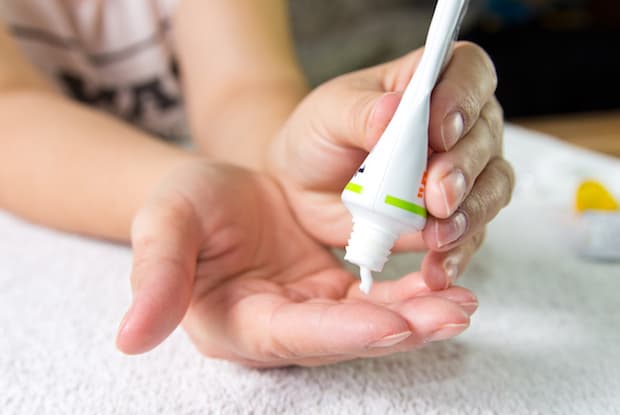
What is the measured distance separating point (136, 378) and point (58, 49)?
532 millimetres

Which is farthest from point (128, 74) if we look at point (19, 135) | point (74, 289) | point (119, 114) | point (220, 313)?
point (220, 313)

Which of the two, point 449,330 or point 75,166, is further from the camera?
point 75,166

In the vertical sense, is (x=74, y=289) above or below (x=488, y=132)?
below

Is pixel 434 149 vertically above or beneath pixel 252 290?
above

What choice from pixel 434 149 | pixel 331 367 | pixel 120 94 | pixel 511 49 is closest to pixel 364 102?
pixel 434 149

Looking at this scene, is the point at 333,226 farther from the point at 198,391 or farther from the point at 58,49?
the point at 58,49

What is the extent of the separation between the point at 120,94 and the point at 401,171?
576 mm

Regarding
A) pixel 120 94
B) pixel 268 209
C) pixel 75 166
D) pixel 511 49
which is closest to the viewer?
pixel 268 209

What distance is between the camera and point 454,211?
30 cm

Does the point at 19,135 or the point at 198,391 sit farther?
the point at 19,135

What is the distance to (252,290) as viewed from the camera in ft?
1.18

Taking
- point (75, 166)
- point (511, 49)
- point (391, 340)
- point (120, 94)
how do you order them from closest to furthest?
point (391, 340) → point (75, 166) → point (120, 94) → point (511, 49)

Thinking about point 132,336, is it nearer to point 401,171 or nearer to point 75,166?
point 401,171

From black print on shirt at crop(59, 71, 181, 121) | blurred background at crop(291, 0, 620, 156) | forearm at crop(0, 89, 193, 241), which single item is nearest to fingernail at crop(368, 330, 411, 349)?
forearm at crop(0, 89, 193, 241)
